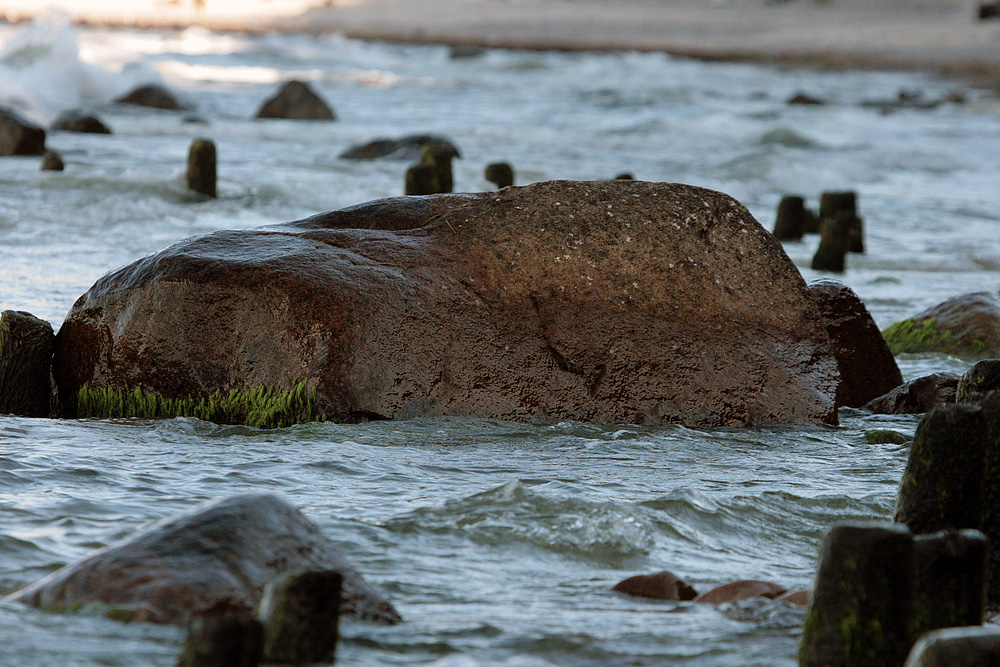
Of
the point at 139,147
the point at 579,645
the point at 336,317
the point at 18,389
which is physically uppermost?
the point at 139,147

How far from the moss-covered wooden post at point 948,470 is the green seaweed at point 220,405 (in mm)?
2958

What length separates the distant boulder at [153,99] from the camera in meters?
28.0

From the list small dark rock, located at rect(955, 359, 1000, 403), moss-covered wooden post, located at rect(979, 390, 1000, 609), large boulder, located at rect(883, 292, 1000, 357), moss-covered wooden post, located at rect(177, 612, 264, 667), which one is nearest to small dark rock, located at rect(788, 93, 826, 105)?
large boulder, located at rect(883, 292, 1000, 357)

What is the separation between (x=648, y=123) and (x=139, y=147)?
13.7 m

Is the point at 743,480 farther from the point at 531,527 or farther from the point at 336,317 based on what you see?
the point at 336,317

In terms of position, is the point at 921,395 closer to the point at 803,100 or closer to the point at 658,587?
the point at 658,587

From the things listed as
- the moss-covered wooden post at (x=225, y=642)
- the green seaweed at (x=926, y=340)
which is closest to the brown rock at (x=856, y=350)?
the green seaweed at (x=926, y=340)

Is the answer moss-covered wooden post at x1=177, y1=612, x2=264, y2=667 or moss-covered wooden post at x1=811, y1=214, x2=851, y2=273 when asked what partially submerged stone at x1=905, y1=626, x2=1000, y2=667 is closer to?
moss-covered wooden post at x1=177, y1=612, x2=264, y2=667

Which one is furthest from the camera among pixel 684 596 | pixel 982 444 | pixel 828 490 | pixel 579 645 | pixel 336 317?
pixel 336 317

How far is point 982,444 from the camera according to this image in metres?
3.48

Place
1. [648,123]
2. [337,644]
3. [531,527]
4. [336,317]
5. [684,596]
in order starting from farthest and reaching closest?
[648,123] → [336,317] → [531,527] → [684,596] → [337,644]

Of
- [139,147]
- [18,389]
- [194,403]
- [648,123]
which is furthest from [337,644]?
[648,123]

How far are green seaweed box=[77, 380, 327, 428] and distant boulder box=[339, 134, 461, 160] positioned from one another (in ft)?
41.9

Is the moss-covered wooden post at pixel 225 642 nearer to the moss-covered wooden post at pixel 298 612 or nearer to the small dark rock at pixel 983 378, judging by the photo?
the moss-covered wooden post at pixel 298 612
